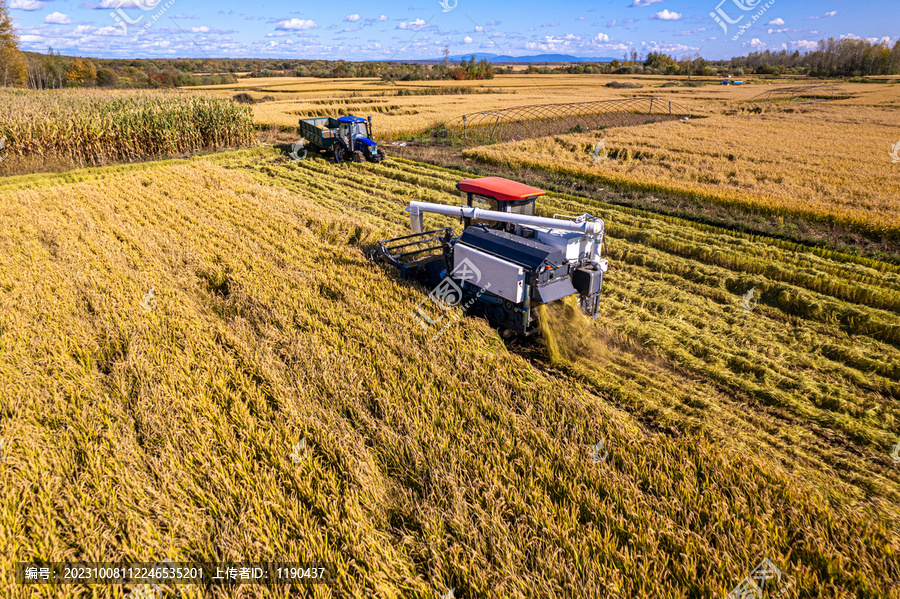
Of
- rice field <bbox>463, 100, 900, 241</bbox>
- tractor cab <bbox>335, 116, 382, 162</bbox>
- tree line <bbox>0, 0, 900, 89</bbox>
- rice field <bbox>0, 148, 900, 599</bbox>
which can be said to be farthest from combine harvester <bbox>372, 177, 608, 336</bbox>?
tree line <bbox>0, 0, 900, 89</bbox>

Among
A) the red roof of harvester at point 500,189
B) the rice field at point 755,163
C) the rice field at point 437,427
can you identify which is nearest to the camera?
the rice field at point 437,427

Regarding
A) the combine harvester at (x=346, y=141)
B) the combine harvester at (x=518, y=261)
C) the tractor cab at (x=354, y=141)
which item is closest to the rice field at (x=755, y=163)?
A: the tractor cab at (x=354, y=141)

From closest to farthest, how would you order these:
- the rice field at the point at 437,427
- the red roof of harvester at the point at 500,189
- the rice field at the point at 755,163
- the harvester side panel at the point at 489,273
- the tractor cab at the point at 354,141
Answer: the rice field at the point at 437,427 → the harvester side panel at the point at 489,273 → the red roof of harvester at the point at 500,189 → the rice field at the point at 755,163 → the tractor cab at the point at 354,141

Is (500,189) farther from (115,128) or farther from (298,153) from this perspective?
(115,128)

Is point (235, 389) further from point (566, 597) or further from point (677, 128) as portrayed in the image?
point (677, 128)

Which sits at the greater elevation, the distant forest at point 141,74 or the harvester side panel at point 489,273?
the distant forest at point 141,74

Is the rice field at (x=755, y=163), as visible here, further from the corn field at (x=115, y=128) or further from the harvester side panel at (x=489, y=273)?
the corn field at (x=115, y=128)
